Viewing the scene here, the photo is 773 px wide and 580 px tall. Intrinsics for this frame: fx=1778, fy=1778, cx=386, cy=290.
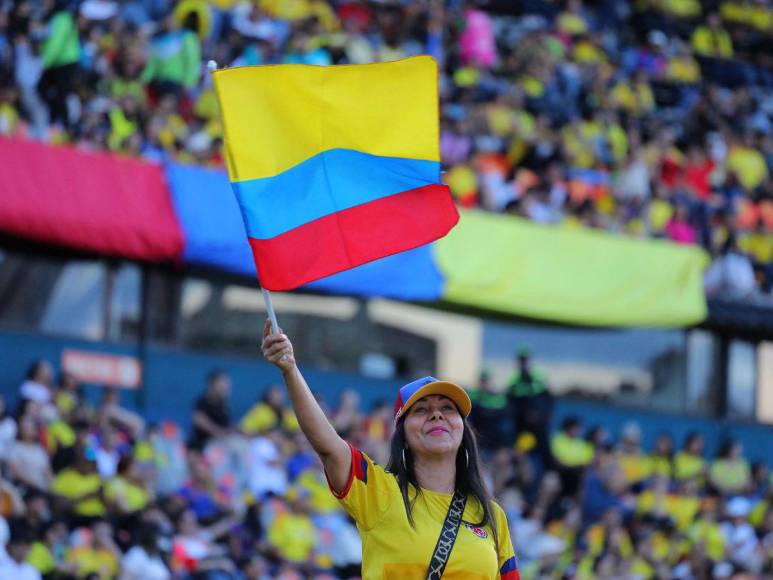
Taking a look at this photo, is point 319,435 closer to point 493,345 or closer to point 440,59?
point 493,345

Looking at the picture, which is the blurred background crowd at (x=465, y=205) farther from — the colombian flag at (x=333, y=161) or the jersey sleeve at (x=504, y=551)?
the jersey sleeve at (x=504, y=551)

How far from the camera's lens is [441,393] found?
531cm

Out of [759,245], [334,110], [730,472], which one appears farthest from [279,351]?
[759,245]

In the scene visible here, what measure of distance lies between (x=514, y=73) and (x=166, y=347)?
5614mm

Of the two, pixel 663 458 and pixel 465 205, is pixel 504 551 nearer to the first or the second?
pixel 465 205

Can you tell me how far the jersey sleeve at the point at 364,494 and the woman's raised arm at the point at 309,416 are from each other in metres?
0.03

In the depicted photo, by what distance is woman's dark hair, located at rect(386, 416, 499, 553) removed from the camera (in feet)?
17.3

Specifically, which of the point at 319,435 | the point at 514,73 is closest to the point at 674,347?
the point at 514,73

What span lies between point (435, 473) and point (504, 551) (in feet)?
1.04

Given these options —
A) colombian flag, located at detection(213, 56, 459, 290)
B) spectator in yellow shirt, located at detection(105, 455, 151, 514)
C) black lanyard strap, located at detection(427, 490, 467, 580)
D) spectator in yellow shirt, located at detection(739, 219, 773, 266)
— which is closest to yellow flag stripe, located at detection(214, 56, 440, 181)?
colombian flag, located at detection(213, 56, 459, 290)

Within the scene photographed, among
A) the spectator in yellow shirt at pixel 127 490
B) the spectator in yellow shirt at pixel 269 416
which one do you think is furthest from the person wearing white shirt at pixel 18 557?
the spectator in yellow shirt at pixel 269 416

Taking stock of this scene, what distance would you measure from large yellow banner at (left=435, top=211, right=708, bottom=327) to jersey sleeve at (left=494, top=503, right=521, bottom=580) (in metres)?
9.93

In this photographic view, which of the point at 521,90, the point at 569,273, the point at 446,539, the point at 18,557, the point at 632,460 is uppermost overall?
the point at 446,539

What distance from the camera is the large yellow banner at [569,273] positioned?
51.4ft
